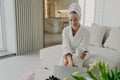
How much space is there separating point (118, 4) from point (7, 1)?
257 cm

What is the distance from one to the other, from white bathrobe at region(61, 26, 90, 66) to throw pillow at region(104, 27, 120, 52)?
0.81 metres

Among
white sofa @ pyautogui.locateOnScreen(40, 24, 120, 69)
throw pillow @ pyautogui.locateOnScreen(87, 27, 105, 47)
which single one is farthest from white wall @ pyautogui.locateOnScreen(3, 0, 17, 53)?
throw pillow @ pyautogui.locateOnScreen(87, 27, 105, 47)

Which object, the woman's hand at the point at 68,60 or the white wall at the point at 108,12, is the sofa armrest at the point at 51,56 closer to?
the woman's hand at the point at 68,60

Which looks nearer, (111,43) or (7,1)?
(111,43)

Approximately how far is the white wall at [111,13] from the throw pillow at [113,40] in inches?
46.7

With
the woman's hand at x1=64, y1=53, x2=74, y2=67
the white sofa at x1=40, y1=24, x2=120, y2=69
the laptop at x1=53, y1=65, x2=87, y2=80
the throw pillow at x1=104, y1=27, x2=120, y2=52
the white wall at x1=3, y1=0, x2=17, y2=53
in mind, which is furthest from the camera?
the white wall at x1=3, y1=0, x2=17, y2=53

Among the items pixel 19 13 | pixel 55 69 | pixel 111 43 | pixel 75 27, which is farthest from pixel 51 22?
pixel 55 69

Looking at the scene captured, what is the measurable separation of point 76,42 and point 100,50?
2.33 ft

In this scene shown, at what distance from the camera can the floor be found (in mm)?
2912

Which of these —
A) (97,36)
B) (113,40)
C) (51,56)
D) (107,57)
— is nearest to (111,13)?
(97,36)

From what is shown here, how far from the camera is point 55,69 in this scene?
1525 millimetres

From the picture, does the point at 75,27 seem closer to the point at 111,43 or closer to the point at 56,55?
the point at 56,55

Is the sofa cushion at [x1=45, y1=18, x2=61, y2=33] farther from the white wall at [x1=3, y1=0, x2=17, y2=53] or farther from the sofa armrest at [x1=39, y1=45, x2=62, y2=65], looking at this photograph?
the sofa armrest at [x1=39, y1=45, x2=62, y2=65]

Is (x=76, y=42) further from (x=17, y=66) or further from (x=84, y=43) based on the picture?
(x=17, y=66)
